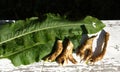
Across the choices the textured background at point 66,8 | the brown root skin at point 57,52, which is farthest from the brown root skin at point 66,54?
the textured background at point 66,8

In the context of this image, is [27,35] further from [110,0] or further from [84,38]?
[110,0]

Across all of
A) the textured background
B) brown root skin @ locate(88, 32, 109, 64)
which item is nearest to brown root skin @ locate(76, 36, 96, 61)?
brown root skin @ locate(88, 32, 109, 64)

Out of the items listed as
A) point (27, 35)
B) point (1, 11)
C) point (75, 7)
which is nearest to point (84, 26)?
point (27, 35)

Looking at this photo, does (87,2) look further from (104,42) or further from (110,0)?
(104,42)

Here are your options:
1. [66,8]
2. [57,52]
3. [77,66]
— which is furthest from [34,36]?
[66,8]

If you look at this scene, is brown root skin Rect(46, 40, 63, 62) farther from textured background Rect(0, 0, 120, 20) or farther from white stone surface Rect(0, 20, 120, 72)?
textured background Rect(0, 0, 120, 20)

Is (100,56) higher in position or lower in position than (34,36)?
lower

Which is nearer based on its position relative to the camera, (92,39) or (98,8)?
(92,39)

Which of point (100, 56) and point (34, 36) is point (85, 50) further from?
point (34, 36)
